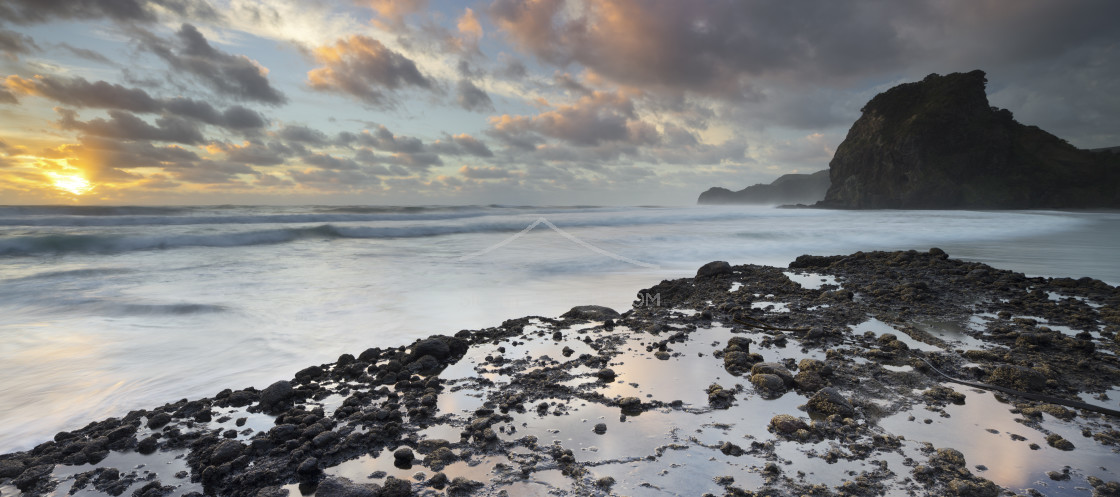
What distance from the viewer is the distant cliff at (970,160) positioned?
59.8 m

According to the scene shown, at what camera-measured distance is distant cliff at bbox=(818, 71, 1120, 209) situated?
196 feet

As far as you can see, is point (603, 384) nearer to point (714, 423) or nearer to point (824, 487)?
point (714, 423)

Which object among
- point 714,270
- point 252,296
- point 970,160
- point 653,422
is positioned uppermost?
point 970,160

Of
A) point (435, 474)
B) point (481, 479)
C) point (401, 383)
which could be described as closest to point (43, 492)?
point (401, 383)

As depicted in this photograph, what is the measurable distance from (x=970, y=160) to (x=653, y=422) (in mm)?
85939

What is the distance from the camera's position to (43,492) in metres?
2.83

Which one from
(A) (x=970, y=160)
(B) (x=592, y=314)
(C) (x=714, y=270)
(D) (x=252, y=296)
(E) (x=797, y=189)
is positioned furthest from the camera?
(E) (x=797, y=189)

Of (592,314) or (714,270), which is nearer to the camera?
(592,314)

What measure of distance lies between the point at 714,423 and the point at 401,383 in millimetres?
2822

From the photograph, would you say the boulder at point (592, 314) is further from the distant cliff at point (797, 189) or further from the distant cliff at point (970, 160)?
the distant cliff at point (797, 189)

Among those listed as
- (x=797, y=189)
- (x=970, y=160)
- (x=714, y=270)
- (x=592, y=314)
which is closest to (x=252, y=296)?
(x=592, y=314)

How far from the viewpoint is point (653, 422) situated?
3307mm

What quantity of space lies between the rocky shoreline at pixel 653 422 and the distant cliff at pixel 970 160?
253 feet

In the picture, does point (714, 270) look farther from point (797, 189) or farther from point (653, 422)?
point (797, 189)
